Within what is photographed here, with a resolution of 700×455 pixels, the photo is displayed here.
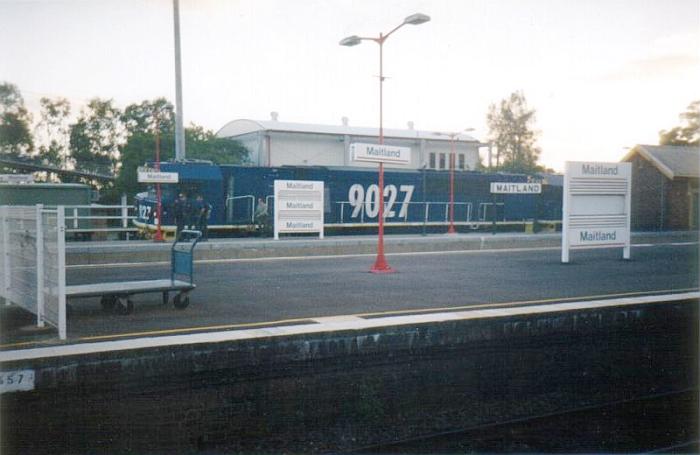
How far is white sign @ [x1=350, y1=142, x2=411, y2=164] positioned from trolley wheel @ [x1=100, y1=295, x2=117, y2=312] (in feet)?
20.7

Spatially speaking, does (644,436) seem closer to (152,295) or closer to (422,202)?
(152,295)

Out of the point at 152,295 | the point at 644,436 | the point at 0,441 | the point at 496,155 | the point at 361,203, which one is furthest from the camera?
the point at 496,155

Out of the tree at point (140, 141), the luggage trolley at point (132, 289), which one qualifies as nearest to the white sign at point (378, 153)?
the luggage trolley at point (132, 289)

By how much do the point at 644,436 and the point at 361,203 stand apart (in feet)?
72.5

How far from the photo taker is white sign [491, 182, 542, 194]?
88.5 ft

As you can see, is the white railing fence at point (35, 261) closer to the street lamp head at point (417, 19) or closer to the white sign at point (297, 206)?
the street lamp head at point (417, 19)

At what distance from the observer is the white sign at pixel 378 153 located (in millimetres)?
13555

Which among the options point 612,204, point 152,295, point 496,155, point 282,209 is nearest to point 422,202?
point 282,209

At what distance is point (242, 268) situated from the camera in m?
14.5

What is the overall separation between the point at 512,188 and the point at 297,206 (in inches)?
429

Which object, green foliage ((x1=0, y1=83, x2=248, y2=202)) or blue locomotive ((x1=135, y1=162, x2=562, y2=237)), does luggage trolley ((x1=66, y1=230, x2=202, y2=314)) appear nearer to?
blue locomotive ((x1=135, y1=162, x2=562, y2=237))

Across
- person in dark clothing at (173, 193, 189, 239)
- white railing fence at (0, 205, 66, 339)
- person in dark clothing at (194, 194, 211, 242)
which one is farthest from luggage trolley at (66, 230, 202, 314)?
person in dark clothing at (194, 194, 211, 242)

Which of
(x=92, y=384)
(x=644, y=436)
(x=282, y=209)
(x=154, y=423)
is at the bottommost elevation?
(x=644, y=436)

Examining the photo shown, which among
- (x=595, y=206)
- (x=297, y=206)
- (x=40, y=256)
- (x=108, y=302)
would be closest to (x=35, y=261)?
(x=40, y=256)
